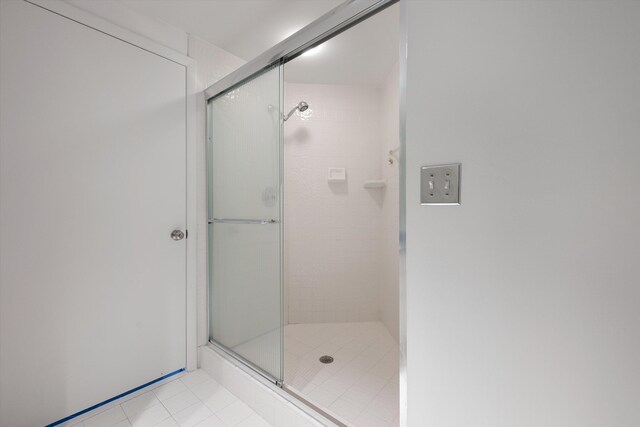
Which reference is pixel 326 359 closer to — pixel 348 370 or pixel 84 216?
pixel 348 370

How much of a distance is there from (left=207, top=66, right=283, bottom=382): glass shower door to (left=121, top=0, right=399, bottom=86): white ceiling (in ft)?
1.19

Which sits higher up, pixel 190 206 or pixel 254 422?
pixel 190 206

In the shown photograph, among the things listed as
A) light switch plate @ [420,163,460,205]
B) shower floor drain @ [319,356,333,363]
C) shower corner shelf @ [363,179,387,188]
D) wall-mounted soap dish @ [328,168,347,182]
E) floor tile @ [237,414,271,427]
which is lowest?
floor tile @ [237,414,271,427]

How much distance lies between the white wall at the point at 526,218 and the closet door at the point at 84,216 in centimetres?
141

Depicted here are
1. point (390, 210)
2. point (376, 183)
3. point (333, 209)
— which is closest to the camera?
point (390, 210)

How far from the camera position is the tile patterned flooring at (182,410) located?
1251mm

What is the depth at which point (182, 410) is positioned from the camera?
4.36 ft

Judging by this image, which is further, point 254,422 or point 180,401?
point 180,401

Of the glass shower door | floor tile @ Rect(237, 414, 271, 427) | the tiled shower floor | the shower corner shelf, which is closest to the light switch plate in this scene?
the glass shower door

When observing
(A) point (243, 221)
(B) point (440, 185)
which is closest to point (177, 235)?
(A) point (243, 221)

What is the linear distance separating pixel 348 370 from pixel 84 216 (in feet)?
5.46

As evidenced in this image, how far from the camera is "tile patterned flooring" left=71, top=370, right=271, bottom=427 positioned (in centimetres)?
125

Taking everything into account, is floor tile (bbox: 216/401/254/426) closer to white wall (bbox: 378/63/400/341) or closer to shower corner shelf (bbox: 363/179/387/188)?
white wall (bbox: 378/63/400/341)

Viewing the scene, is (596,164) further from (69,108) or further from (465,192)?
(69,108)
